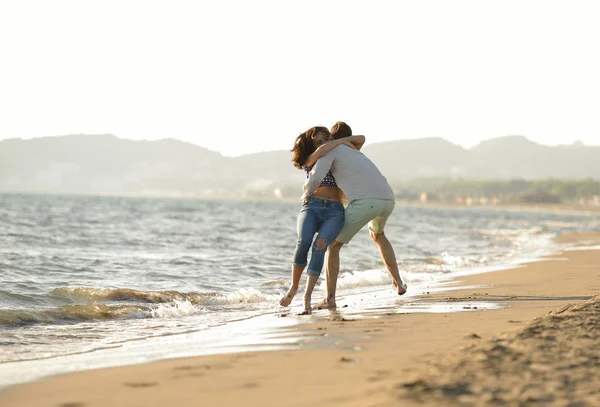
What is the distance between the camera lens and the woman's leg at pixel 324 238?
22.8 ft

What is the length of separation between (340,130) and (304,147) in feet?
1.39

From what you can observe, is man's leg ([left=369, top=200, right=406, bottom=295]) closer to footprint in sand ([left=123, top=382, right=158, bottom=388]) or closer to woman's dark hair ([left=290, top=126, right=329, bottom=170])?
woman's dark hair ([left=290, top=126, right=329, bottom=170])

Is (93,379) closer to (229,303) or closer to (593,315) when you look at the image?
(593,315)

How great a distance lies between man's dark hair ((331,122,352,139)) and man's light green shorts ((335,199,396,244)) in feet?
2.29

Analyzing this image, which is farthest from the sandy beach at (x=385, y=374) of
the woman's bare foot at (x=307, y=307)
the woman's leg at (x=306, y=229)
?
the woman's leg at (x=306, y=229)

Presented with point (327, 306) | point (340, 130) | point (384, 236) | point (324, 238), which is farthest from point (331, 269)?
point (340, 130)

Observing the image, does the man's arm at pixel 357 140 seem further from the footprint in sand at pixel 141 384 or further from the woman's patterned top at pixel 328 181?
the footprint in sand at pixel 141 384

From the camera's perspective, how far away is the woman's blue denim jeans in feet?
23.1

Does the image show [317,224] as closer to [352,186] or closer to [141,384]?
[352,186]

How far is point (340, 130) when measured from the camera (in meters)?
7.32

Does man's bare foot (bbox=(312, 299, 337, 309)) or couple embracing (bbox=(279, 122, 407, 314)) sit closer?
couple embracing (bbox=(279, 122, 407, 314))

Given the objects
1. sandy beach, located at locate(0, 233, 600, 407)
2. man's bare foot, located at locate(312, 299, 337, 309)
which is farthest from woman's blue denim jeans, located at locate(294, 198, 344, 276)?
sandy beach, located at locate(0, 233, 600, 407)

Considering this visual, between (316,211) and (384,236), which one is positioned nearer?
(316,211)

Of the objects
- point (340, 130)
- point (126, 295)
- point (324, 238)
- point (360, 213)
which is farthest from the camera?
point (126, 295)
